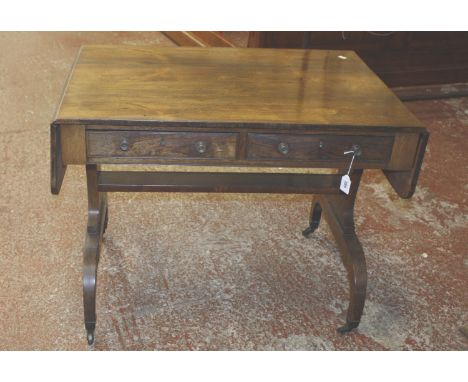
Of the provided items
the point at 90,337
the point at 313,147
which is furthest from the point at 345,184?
the point at 90,337

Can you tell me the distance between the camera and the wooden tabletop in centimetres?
188

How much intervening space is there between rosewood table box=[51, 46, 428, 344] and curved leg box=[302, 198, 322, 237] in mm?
395

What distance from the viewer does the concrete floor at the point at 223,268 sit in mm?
2248

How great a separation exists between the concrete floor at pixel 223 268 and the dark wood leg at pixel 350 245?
119 millimetres

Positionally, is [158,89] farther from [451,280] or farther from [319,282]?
[451,280]

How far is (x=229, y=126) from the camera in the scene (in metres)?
1.84

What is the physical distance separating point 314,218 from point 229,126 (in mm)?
1112

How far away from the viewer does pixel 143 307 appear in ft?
7.68

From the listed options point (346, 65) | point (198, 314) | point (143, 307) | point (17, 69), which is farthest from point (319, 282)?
point (17, 69)

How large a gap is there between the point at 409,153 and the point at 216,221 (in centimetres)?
121

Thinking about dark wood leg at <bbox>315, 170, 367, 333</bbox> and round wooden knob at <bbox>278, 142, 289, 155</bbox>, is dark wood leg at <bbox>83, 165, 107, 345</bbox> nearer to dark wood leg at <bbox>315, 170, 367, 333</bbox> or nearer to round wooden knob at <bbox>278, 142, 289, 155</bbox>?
round wooden knob at <bbox>278, 142, 289, 155</bbox>

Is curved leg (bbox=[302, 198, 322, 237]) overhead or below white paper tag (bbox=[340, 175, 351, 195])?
below

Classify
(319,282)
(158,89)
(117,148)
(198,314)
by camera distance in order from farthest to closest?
(319,282) < (198,314) < (158,89) < (117,148)

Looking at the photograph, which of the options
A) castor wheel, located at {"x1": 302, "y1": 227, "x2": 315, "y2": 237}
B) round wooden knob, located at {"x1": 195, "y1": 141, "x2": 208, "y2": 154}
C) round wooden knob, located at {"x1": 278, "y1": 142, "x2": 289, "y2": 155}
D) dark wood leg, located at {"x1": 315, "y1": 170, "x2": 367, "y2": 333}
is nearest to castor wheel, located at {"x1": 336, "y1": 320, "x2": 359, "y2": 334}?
dark wood leg, located at {"x1": 315, "y1": 170, "x2": 367, "y2": 333}
